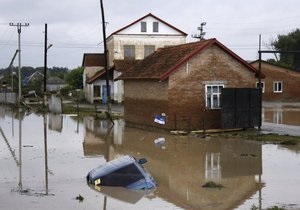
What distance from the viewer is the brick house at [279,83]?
198ft

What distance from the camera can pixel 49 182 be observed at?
14.7 metres

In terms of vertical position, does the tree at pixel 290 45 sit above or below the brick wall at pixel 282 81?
above

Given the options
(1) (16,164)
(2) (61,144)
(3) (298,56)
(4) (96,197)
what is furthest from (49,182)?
(3) (298,56)

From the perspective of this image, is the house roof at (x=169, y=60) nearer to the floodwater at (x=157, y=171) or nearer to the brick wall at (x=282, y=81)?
the floodwater at (x=157, y=171)

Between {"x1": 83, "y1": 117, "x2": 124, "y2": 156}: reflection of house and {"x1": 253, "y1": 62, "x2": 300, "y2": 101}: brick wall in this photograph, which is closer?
{"x1": 83, "y1": 117, "x2": 124, "y2": 156}: reflection of house

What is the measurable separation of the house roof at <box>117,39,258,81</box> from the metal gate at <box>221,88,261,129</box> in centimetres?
181

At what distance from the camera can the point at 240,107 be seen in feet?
89.3

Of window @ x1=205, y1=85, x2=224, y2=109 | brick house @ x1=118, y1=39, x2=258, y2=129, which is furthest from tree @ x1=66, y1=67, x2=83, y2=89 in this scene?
window @ x1=205, y1=85, x2=224, y2=109

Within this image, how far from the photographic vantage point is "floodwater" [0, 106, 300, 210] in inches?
486

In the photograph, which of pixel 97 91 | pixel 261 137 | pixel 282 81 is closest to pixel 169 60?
pixel 261 137

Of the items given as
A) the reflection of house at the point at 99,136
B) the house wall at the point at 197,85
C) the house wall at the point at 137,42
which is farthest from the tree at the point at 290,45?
the house wall at the point at 197,85

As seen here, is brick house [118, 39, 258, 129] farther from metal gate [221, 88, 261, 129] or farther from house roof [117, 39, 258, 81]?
metal gate [221, 88, 261, 129]

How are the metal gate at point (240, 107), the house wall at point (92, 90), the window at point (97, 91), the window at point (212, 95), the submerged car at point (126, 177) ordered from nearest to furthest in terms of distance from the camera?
the submerged car at point (126, 177), the metal gate at point (240, 107), the window at point (212, 95), the house wall at point (92, 90), the window at point (97, 91)

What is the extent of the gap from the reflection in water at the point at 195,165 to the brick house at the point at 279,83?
35.1 meters
